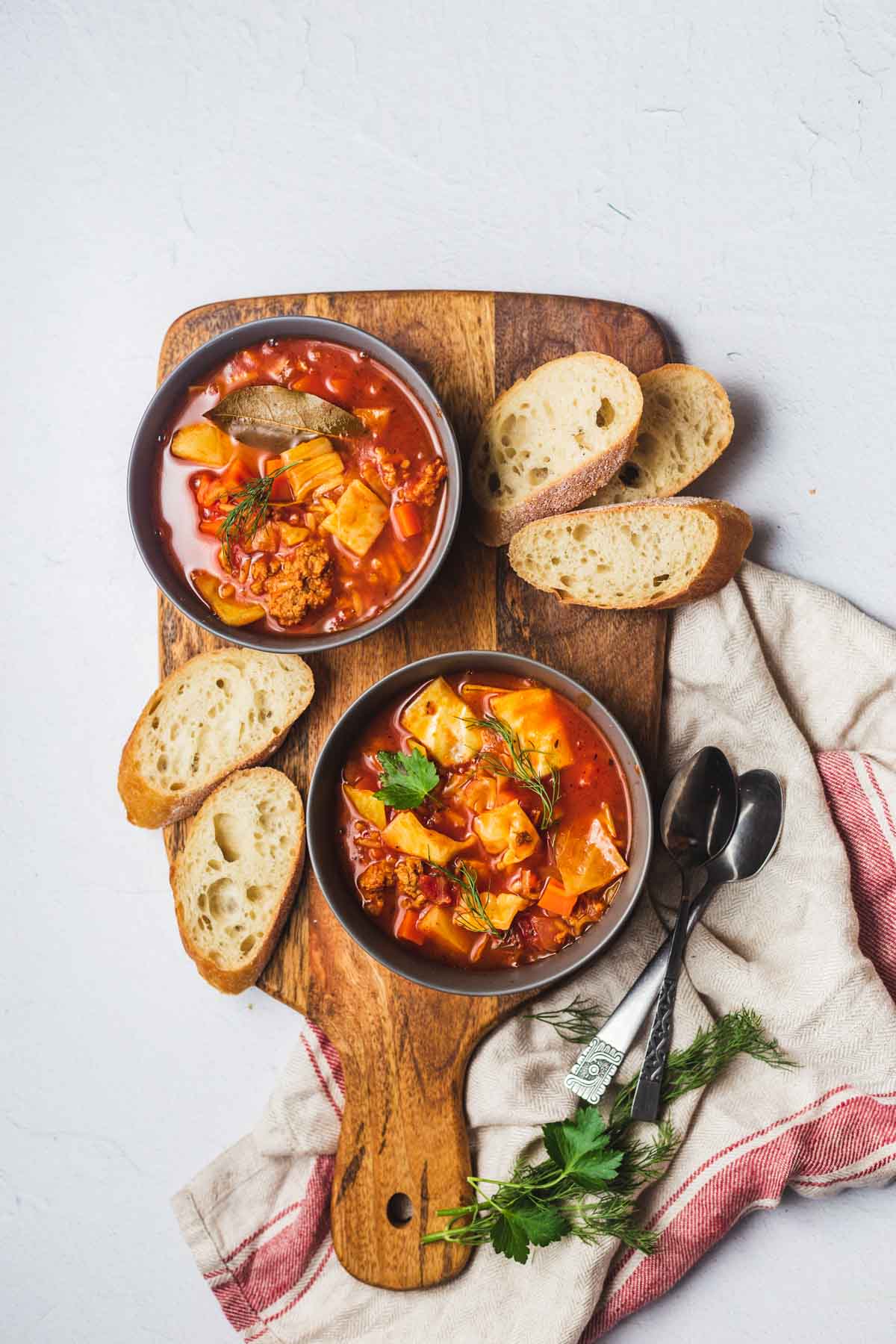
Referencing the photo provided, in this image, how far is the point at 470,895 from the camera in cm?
307

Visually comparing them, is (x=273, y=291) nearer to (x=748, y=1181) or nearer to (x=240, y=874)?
(x=240, y=874)

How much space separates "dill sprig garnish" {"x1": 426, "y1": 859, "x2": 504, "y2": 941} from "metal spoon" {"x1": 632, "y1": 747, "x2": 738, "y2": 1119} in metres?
0.56

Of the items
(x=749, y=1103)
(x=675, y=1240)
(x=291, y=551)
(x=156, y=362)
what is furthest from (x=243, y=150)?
(x=675, y=1240)

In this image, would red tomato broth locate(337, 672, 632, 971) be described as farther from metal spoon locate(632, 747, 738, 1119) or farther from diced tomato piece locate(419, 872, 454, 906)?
metal spoon locate(632, 747, 738, 1119)

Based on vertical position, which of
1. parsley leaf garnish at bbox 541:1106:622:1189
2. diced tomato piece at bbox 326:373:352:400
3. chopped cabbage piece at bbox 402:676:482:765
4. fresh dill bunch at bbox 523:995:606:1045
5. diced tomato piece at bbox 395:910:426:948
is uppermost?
diced tomato piece at bbox 326:373:352:400

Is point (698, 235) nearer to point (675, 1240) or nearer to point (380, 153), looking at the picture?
point (380, 153)

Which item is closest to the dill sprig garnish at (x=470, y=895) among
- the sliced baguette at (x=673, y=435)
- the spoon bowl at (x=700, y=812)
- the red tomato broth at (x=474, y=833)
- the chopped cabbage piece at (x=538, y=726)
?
the red tomato broth at (x=474, y=833)

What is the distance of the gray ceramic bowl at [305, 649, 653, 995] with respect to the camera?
3.05 metres

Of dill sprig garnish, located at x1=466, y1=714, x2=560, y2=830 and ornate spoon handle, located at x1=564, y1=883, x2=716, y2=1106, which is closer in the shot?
dill sprig garnish, located at x1=466, y1=714, x2=560, y2=830

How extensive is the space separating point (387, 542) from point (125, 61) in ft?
6.80

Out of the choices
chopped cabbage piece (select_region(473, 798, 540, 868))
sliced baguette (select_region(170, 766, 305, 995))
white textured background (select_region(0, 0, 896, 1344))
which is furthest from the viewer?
white textured background (select_region(0, 0, 896, 1344))

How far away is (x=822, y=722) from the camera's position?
11.2ft

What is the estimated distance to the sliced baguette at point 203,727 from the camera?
11.0ft

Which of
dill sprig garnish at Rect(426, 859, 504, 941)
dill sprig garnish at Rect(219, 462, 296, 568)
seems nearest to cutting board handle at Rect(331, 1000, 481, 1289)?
dill sprig garnish at Rect(426, 859, 504, 941)
